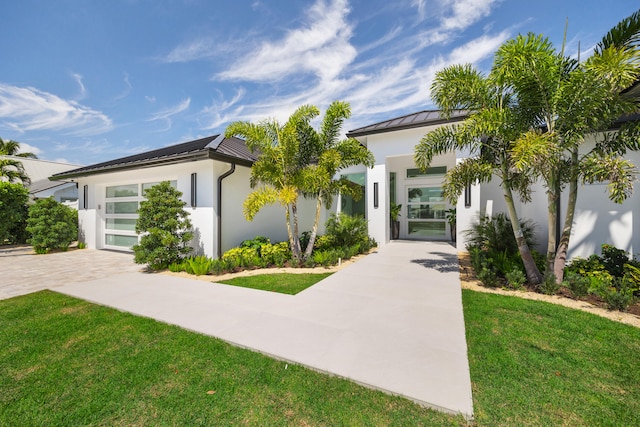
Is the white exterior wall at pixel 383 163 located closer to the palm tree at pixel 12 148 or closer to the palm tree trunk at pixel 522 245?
the palm tree trunk at pixel 522 245

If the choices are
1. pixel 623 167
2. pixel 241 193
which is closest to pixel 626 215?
pixel 623 167

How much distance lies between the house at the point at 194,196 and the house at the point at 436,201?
3.81 m

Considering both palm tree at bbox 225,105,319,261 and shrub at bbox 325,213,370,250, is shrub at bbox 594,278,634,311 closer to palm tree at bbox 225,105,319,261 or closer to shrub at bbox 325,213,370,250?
shrub at bbox 325,213,370,250

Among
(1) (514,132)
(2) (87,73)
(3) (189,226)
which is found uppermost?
(2) (87,73)

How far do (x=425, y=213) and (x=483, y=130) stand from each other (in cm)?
738

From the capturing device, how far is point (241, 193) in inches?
366

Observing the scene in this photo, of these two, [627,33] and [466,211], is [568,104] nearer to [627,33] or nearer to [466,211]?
[627,33]

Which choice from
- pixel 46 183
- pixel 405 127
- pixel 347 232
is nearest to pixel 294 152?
pixel 347 232

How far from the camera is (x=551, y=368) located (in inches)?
111

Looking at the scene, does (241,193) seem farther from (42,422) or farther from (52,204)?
(52,204)

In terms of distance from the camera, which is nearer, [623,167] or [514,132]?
[623,167]

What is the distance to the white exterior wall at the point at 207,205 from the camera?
27.1 feet

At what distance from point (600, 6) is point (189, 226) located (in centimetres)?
1208

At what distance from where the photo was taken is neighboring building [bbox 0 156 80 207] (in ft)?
59.5
